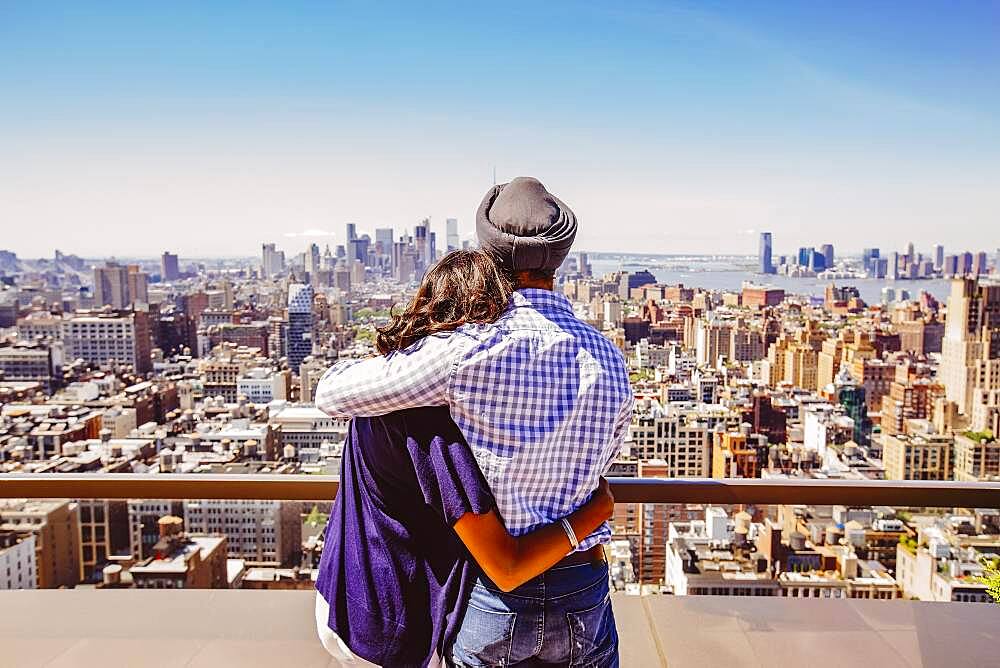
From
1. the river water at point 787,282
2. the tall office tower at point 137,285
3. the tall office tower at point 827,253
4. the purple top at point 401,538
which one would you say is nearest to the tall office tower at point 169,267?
the tall office tower at point 137,285

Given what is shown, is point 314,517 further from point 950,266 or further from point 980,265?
point 950,266

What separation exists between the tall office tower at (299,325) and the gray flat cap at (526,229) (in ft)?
25.0

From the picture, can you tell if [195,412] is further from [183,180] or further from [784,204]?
[784,204]

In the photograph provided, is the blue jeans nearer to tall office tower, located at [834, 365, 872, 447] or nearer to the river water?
the river water

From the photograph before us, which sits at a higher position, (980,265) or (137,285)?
(980,265)

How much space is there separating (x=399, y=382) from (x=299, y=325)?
10758 millimetres

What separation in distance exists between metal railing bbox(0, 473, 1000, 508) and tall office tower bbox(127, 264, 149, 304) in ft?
60.0

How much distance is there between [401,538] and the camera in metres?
0.81

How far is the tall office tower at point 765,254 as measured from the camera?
15.1 meters

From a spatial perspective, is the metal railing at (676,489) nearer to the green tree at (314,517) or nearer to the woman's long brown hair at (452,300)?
the green tree at (314,517)

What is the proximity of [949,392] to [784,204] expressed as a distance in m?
9.36

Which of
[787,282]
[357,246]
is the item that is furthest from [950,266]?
[357,246]

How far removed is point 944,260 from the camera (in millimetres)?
20047

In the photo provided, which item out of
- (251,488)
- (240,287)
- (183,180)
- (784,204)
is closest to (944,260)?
(784,204)
